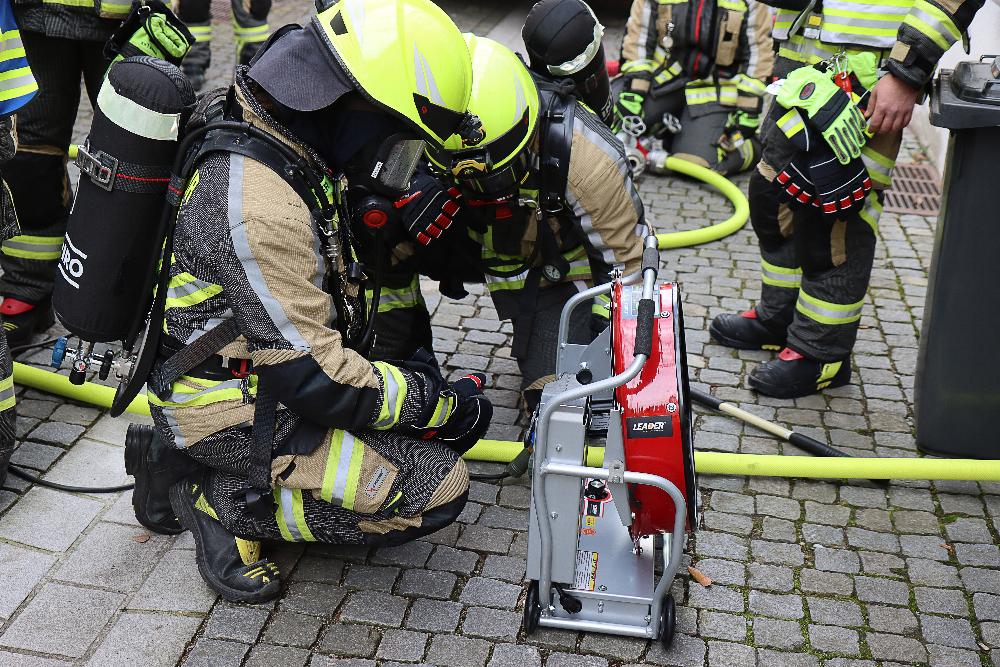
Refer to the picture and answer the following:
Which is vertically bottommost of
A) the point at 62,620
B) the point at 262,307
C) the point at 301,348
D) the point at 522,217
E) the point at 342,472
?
the point at 62,620

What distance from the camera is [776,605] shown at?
3.30 metres

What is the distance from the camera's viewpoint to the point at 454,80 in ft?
9.17

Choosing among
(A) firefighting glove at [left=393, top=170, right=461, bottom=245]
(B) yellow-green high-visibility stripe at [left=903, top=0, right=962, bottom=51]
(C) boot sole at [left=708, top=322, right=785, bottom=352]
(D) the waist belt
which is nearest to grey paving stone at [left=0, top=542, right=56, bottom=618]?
(D) the waist belt

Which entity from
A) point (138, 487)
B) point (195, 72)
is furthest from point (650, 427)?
point (195, 72)

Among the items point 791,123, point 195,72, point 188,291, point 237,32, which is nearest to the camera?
point 188,291

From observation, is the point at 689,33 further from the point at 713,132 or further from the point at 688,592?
the point at 688,592

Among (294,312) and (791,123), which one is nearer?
(294,312)

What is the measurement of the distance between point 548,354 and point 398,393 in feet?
4.10

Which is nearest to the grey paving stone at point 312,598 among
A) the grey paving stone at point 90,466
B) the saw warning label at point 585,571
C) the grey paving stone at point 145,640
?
the grey paving stone at point 145,640

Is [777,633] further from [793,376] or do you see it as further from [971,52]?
[971,52]

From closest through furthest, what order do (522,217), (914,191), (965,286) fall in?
(965,286), (522,217), (914,191)

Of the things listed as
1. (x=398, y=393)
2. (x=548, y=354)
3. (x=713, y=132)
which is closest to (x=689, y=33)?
(x=713, y=132)

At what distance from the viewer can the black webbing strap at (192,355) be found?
9.52ft

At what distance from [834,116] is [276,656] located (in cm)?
288
